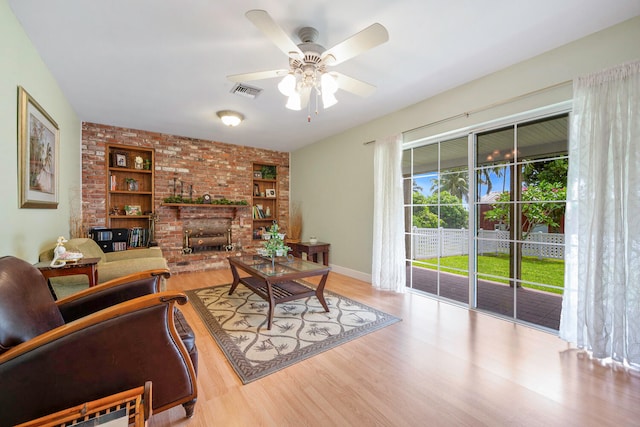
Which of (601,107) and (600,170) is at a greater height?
(601,107)

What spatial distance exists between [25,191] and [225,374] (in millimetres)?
2081

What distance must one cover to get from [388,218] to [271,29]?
2.71m

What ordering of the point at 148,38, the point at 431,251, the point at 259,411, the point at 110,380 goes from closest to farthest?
the point at 110,380
the point at 259,411
the point at 148,38
the point at 431,251

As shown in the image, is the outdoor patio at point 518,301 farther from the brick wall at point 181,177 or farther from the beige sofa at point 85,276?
the brick wall at point 181,177

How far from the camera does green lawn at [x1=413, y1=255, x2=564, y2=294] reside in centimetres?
256

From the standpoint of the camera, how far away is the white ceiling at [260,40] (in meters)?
1.86

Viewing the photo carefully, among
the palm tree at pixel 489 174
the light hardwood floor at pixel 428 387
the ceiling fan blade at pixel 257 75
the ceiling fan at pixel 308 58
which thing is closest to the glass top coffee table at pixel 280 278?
the light hardwood floor at pixel 428 387

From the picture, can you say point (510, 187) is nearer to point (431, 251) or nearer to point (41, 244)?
point (431, 251)

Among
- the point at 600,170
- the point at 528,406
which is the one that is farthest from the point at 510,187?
the point at 528,406

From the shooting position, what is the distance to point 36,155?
2293 millimetres

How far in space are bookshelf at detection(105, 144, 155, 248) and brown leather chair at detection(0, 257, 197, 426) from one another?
354cm

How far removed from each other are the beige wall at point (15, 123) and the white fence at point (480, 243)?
3.99 meters

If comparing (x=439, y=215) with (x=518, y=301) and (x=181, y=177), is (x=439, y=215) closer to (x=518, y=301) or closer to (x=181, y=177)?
(x=518, y=301)

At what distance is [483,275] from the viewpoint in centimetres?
299
